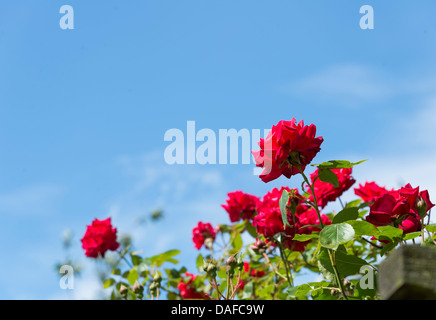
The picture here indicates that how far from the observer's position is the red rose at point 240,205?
3.09m

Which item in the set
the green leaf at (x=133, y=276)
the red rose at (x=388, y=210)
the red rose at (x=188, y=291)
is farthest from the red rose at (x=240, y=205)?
the red rose at (x=388, y=210)

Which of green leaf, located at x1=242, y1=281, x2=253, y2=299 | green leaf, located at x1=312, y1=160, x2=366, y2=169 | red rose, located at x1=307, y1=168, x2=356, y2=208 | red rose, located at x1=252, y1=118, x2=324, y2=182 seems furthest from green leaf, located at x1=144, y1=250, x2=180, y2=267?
green leaf, located at x1=312, y1=160, x2=366, y2=169

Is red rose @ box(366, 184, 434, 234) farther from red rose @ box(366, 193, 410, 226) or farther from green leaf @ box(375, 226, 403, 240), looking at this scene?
green leaf @ box(375, 226, 403, 240)

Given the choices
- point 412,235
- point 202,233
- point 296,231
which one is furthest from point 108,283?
point 412,235

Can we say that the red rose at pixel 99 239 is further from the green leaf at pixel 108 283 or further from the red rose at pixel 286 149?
the red rose at pixel 286 149

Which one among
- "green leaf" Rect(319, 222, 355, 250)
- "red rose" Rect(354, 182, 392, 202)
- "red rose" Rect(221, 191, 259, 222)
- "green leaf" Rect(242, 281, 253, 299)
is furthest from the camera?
"red rose" Rect(221, 191, 259, 222)

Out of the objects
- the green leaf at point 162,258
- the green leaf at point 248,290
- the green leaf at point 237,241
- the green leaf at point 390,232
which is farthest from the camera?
the green leaf at point 237,241

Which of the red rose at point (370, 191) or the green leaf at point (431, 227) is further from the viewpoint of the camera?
the red rose at point (370, 191)

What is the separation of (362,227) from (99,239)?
232cm

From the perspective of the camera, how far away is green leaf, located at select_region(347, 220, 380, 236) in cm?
150

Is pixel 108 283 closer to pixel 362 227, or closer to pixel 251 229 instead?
pixel 251 229

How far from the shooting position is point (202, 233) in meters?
3.52

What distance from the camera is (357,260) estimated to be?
66.3 inches
